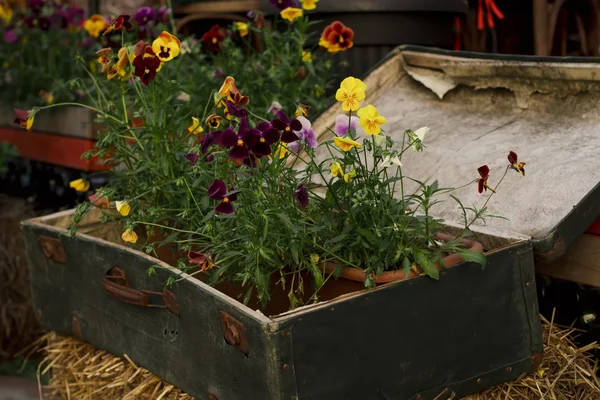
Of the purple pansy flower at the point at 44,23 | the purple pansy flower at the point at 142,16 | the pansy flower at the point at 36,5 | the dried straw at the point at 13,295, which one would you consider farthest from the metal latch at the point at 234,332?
the pansy flower at the point at 36,5

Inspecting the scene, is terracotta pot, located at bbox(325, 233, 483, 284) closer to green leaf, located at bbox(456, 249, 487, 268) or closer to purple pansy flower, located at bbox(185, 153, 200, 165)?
green leaf, located at bbox(456, 249, 487, 268)

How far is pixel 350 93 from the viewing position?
1.88 metres

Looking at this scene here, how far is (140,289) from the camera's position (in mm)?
2143

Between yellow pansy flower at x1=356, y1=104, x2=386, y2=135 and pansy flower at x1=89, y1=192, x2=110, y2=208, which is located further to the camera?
pansy flower at x1=89, y1=192, x2=110, y2=208

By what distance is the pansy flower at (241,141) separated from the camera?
1.79 m

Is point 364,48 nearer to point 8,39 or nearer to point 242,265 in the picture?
point 242,265

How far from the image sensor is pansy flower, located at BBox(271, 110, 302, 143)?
5.99 feet

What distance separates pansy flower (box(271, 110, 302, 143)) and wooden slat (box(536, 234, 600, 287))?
30.6 inches

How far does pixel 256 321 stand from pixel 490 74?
1.20 metres

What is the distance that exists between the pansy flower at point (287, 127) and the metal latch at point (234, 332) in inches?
14.9

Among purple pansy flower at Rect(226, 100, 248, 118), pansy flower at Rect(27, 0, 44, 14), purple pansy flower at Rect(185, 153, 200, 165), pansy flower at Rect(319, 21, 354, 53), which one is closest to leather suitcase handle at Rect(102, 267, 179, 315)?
purple pansy flower at Rect(185, 153, 200, 165)

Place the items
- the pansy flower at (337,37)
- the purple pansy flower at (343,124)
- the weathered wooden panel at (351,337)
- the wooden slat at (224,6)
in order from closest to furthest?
the weathered wooden panel at (351,337), the purple pansy flower at (343,124), the pansy flower at (337,37), the wooden slat at (224,6)

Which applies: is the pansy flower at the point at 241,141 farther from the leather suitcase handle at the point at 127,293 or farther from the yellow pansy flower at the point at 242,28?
the yellow pansy flower at the point at 242,28

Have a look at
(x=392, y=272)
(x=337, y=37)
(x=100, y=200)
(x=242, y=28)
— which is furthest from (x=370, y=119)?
(x=242, y=28)
